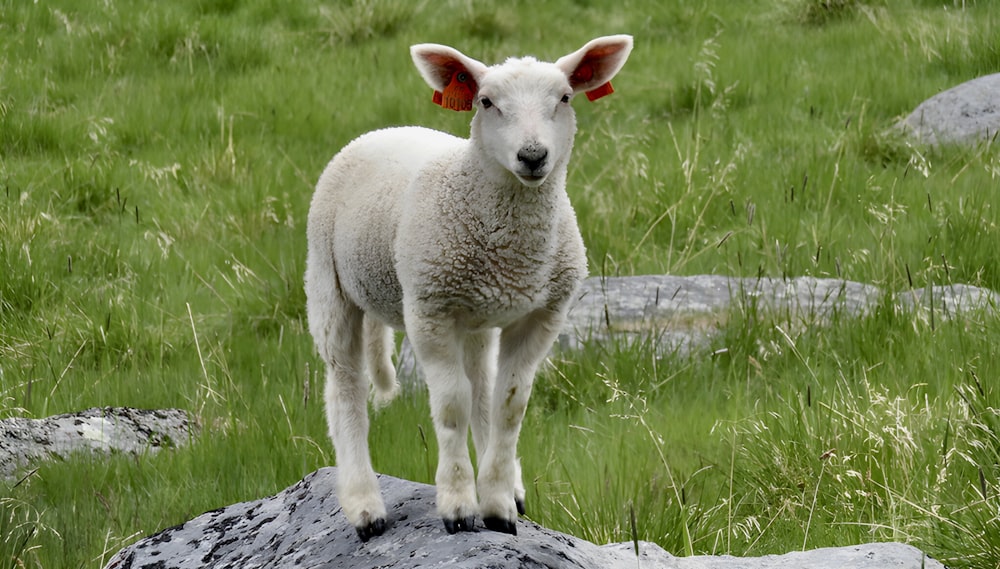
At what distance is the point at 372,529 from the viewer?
3.03 metres

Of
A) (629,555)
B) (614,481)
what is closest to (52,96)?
(614,481)

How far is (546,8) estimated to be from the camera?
10.1m

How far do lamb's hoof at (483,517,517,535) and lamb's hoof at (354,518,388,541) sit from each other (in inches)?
12.4

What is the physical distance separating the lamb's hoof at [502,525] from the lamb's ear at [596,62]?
1.09 m

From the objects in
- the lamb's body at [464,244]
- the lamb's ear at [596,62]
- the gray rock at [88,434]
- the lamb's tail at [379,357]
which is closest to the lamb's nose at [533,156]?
the lamb's body at [464,244]

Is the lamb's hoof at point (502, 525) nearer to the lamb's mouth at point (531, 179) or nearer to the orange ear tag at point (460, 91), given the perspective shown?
the lamb's mouth at point (531, 179)

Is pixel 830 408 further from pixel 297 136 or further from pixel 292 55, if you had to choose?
pixel 292 55

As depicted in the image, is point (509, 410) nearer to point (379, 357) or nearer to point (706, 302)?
point (379, 357)

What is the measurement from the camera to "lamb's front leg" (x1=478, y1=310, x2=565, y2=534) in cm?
288

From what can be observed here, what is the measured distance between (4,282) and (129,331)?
0.86m

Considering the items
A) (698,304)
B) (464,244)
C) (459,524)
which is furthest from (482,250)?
(698,304)

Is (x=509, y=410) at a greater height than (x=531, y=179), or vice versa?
→ (x=531, y=179)

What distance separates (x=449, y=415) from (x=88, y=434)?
2144 millimetres

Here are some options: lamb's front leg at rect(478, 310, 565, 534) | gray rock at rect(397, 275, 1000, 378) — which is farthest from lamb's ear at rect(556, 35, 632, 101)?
gray rock at rect(397, 275, 1000, 378)
